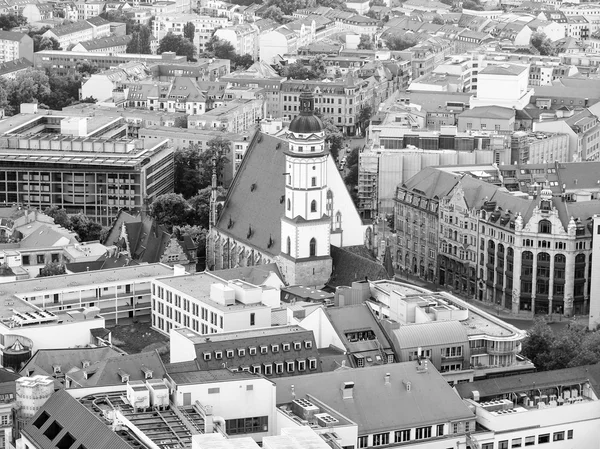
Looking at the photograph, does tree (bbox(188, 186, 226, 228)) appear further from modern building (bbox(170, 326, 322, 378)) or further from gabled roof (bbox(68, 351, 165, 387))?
gabled roof (bbox(68, 351, 165, 387))

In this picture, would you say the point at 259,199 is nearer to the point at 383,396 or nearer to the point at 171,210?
the point at 171,210

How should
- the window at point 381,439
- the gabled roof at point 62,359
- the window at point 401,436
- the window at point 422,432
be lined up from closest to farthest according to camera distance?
the window at point 381,439 < the window at point 401,436 < the window at point 422,432 < the gabled roof at point 62,359

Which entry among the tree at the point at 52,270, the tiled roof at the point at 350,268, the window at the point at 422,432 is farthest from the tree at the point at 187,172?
the window at the point at 422,432

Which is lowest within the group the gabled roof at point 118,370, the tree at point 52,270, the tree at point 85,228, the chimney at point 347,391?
the tree at point 85,228

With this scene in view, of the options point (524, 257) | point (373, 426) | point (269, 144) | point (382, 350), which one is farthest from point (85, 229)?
point (373, 426)

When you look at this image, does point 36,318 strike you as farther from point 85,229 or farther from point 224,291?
point 85,229

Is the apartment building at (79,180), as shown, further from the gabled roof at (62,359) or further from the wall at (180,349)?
the gabled roof at (62,359)

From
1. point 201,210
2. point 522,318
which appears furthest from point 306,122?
point 201,210
